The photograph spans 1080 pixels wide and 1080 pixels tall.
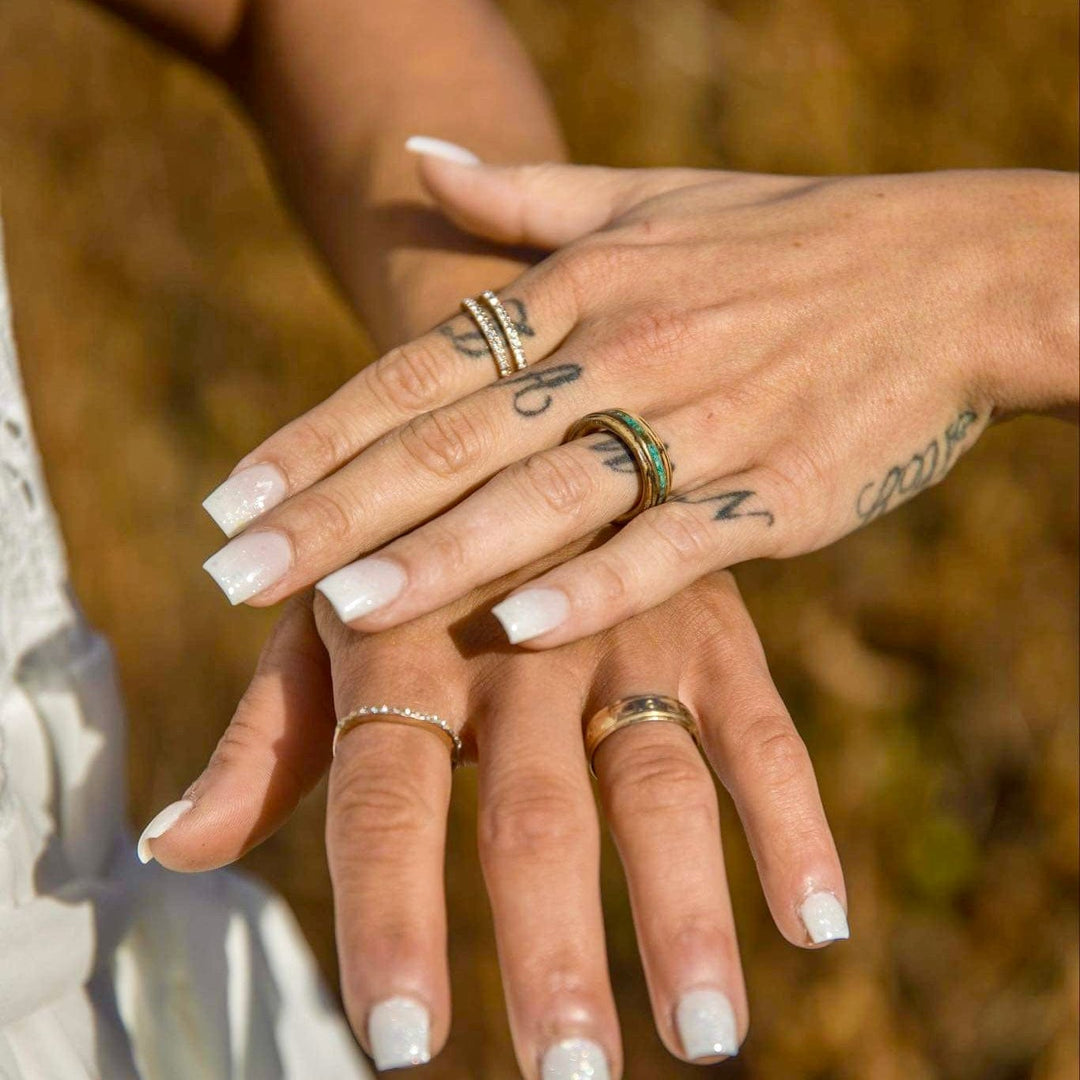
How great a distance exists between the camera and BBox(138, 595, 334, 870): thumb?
0.80 meters

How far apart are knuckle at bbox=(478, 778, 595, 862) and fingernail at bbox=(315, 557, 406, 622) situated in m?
0.15

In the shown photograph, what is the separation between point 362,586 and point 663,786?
0.79 feet

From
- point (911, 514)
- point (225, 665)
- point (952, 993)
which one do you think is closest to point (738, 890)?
point (952, 993)

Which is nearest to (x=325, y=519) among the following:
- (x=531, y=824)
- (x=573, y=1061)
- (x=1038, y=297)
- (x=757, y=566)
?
(x=531, y=824)

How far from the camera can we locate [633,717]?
0.80m

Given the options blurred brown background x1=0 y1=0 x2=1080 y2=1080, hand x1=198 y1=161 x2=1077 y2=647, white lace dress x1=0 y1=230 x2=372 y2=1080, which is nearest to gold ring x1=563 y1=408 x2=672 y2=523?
hand x1=198 y1=161 x2=1077 y2=647

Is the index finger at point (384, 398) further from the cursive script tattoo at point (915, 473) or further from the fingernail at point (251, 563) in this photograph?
the cursive script tattoo at point (915, 473)

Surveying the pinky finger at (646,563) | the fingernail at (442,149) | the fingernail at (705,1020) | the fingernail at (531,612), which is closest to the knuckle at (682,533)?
the pinky finger at (646,563)

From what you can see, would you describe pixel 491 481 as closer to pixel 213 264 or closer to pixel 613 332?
pixel 613 332

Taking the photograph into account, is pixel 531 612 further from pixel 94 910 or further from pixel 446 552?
pixel 94 910

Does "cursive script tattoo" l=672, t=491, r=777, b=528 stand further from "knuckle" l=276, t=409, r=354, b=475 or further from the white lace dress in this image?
the white lace dress

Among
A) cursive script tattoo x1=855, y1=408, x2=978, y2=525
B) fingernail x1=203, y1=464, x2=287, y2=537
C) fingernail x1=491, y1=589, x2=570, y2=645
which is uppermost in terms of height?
fingernail x1=203, y1=464, x2=287, y2=537

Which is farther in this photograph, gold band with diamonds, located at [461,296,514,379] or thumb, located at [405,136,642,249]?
thumb, located at [405,136,642,249]

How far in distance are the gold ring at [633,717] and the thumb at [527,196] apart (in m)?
0.52
